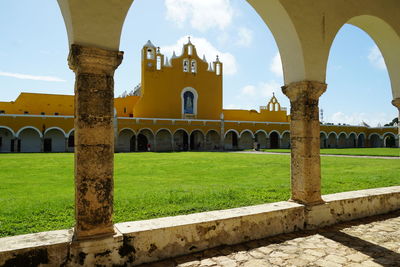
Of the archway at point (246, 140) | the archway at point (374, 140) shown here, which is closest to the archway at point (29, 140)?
the archway at point (246, 140)

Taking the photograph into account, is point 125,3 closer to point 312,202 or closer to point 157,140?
point 312,202

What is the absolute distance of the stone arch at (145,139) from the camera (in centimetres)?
3013

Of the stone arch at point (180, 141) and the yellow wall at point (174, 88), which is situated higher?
the yellow wall at point (174, 88)

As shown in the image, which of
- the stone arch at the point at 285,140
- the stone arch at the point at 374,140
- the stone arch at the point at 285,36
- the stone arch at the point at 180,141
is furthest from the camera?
the stone arch at the point at 374,140

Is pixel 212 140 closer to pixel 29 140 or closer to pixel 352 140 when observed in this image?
pixel 29 140

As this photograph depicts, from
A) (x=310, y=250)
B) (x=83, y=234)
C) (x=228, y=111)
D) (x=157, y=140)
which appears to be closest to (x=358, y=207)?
(x=310, y=250)

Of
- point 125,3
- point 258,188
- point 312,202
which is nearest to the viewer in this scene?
point 125,3

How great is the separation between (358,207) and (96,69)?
12.5 feet

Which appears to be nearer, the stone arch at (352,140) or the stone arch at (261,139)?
the stone arch at (261,139)

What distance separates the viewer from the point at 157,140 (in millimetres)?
30625

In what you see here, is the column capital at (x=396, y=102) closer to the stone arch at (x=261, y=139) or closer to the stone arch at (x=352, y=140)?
the stone arch at (x=261, y=139)

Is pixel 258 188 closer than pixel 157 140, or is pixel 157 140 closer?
pixel 258 188

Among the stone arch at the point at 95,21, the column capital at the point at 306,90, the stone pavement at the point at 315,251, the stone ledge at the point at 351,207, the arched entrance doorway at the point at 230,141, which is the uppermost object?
the stone arch at the point at 95,21

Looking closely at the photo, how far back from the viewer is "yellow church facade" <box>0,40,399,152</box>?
26250mm
